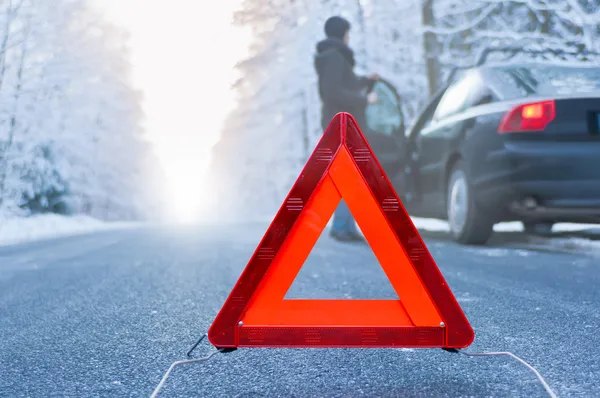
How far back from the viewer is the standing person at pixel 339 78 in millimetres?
8219

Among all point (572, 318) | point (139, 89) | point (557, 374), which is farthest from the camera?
point (139, 89)

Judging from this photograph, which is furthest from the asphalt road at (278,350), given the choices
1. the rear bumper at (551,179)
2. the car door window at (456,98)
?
the car door window at (456,98)

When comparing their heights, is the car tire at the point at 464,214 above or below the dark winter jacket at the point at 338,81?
below

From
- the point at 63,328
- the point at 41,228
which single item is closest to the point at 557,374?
the point at 63,328

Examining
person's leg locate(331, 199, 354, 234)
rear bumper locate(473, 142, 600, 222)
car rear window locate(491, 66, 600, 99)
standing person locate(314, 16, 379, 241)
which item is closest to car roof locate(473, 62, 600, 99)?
car rear window locate(491, 66, 600, 99)

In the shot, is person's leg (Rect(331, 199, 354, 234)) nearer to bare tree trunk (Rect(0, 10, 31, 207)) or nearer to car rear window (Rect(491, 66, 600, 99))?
car rear window (Rect(491, 66, 600, 99))

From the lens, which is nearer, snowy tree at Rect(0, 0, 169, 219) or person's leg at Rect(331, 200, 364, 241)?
person's leg at Rect(331, 200, 364, 241)

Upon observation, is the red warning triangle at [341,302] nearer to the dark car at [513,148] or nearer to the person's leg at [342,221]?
the dark car at [513,148]

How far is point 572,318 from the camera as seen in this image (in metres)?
3.55

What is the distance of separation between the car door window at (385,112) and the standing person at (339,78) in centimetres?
22

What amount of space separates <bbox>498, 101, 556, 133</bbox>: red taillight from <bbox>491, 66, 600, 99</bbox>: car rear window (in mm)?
202

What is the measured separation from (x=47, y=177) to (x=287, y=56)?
9634 millimetres

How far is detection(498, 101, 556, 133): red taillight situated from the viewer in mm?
6074

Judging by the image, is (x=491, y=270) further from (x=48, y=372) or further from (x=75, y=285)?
(x=48, y=372)
